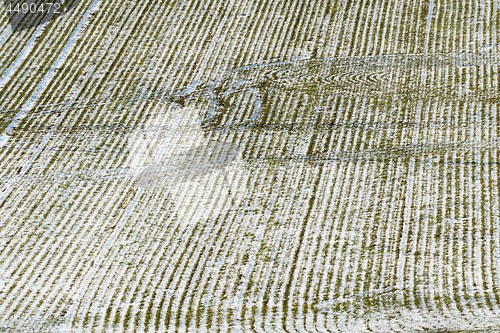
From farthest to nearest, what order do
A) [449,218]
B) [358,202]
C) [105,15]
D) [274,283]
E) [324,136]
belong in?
[105,15], [324,136], [358,202], [449,218], [274,283]

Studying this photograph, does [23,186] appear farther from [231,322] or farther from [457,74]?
[457,74]

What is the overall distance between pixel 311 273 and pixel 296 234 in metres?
1.63

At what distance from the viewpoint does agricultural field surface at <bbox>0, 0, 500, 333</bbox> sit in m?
12.2

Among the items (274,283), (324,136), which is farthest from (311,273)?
(324,136)

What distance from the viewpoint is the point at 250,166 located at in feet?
57.4

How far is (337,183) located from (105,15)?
15994 millimetres

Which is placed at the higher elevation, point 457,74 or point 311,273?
point 311,273

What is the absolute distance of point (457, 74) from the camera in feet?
69.3

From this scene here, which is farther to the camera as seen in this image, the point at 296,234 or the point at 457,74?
the point at 457,74

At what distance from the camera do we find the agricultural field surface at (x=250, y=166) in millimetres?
12234

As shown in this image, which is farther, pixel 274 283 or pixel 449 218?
pixel 449 218

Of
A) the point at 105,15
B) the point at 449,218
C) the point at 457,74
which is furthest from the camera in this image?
the point at 105,15

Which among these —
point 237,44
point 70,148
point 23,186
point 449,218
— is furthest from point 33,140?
point 449,218

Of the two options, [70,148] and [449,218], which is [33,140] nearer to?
[70,148]
